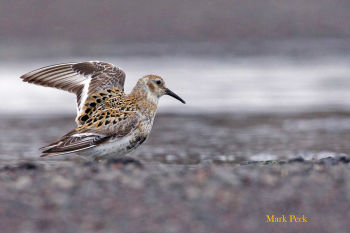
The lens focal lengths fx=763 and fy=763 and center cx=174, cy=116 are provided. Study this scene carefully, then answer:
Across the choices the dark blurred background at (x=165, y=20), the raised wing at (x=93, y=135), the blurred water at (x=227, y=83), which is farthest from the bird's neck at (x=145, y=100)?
the dark blurred background at (x=165, y=20)

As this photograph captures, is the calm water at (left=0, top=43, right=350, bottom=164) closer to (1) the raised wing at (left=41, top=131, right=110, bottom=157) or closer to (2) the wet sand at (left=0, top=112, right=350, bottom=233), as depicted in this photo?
(2) the wet sand at (left=0, top=112, right=350, bottom=233)

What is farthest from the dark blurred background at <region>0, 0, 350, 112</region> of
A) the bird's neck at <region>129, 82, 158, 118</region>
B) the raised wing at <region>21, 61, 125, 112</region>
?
the bird's neck at <region>129, 82, 158, 118</region>

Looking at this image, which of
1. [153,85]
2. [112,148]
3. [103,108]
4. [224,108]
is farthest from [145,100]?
[224,108]

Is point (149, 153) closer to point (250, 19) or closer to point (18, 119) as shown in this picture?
point (18, 119)

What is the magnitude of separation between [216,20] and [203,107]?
16876 millimetres

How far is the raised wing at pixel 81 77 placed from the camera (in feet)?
35.0

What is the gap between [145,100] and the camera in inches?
396

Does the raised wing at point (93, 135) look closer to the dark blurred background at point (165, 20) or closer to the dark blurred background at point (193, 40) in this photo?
the dark blurred background at point (193, 40)

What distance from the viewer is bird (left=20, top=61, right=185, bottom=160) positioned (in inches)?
369

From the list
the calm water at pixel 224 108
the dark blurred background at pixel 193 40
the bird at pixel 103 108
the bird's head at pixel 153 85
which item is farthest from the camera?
the dark blurred background at pixel 193 40

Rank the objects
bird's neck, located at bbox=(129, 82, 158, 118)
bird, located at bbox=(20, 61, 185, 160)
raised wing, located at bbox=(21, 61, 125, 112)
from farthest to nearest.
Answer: raised wing, located at bbox=(21, 61, 125, 112) < bird's neck, located at bbox=(129, 82, 158, 118) < bird, located at bbox=(20, 61, 185, 160)
